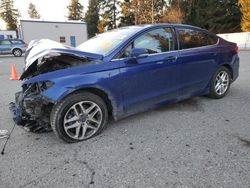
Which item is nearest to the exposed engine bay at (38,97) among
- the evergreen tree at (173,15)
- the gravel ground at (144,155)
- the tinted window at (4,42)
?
the gravel ground at (144,155)

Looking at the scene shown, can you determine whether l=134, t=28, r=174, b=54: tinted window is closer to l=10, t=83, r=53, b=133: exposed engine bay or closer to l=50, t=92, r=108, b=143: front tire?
l=50, t=92, r=108, b=143: front tire

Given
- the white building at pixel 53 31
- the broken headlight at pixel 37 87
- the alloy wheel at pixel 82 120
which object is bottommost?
the alloy wheel at pixel 82 120

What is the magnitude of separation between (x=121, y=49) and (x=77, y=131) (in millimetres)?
1324

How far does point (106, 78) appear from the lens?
3.04 meters

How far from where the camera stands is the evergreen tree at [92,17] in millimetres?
51125

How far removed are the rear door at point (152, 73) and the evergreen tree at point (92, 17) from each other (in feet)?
164

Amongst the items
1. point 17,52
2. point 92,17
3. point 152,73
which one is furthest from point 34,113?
point 92,17

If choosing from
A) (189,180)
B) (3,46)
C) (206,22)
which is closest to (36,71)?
(189,180)

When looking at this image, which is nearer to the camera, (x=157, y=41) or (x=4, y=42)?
(x=157, y=41)

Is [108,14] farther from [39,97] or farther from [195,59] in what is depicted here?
[39,97]

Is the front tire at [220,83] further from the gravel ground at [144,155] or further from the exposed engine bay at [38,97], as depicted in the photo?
the exposed engine bay at [38,97]

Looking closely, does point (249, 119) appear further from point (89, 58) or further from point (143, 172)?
point (89, 58)

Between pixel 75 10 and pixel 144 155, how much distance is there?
58.2 m

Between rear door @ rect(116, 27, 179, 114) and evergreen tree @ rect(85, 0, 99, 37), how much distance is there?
164 feet
